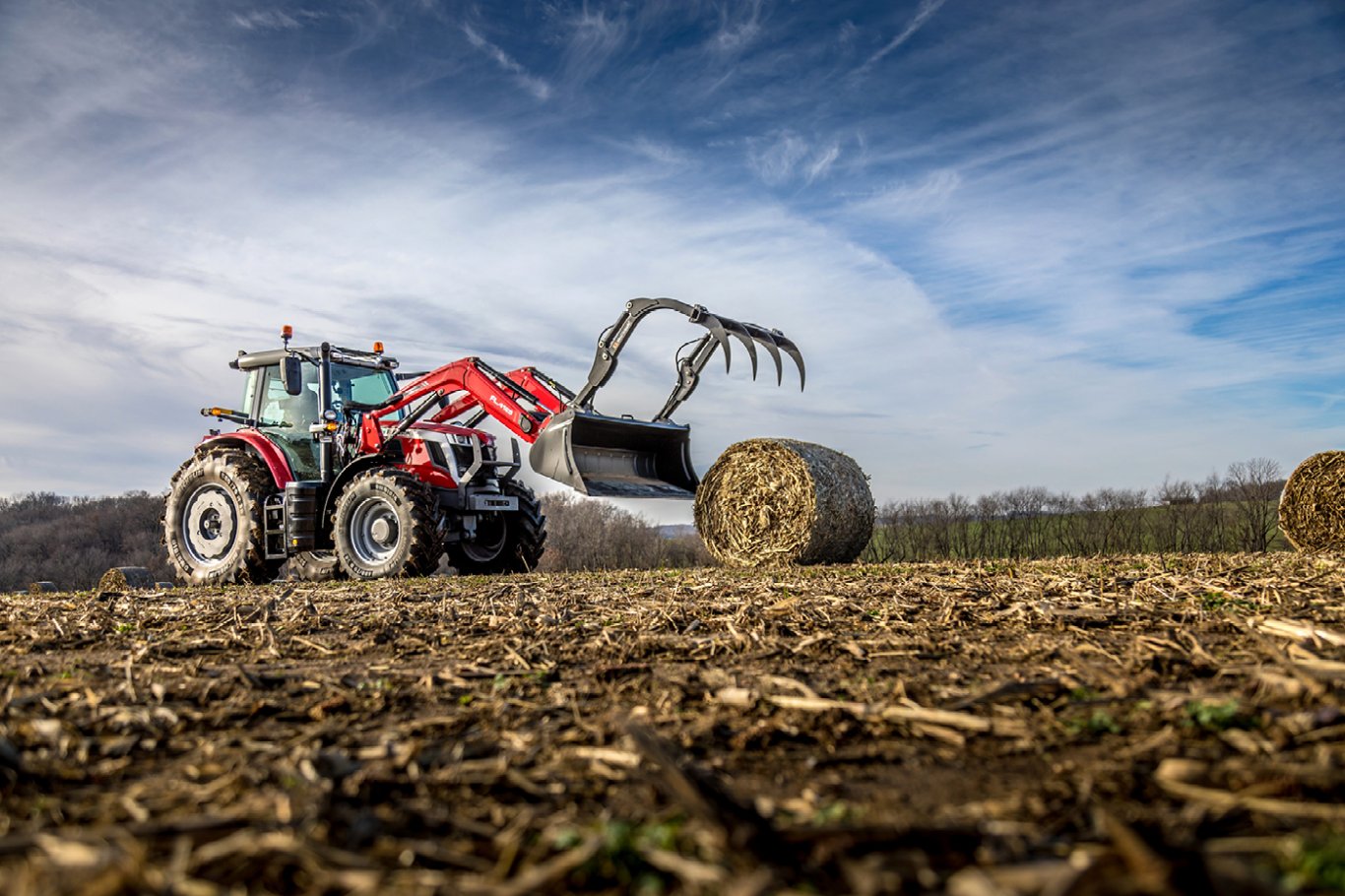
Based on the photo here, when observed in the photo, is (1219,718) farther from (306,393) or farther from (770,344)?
(306,393)

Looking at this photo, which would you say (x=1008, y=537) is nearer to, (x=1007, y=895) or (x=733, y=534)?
(x=733, y=534)

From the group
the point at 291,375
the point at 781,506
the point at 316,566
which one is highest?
the point at 291,375

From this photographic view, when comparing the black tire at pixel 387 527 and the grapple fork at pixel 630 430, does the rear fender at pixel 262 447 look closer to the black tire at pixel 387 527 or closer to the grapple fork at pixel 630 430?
the black tire at pixel 387 527

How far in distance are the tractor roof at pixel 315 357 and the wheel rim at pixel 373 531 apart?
88.4 inches

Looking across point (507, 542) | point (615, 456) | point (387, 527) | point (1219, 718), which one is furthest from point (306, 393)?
point (1219, 718)

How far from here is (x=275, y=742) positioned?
3.06 m

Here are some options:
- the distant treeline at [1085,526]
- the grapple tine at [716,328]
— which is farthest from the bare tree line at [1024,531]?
the grapple tine at [716,328]

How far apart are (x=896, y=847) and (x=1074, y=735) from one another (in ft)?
3.65

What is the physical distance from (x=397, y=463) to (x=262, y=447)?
2.07m

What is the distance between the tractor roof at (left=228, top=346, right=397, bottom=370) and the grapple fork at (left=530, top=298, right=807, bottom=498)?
3420 mm

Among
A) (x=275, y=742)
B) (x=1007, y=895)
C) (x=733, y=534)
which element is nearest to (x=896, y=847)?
(x=1007, y=895)

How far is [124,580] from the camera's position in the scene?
44.2ft

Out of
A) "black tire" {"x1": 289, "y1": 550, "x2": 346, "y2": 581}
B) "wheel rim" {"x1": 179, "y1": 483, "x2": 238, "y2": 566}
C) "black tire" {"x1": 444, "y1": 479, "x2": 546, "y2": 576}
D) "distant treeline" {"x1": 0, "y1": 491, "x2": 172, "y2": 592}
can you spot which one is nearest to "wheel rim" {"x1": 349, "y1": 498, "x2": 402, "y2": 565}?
"black tire" {"x1": 289, "y1": 550, "x2": 346, "y2": 581}

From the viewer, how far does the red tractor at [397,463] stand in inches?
417
